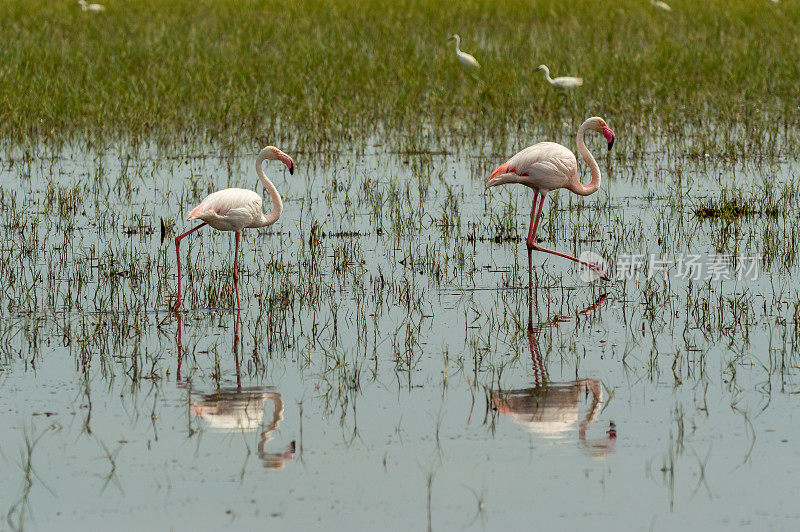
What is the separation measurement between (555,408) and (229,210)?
11.8ft

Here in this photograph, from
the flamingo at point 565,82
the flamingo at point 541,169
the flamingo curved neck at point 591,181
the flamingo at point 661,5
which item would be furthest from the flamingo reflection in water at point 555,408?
the flamingo at point 661,5

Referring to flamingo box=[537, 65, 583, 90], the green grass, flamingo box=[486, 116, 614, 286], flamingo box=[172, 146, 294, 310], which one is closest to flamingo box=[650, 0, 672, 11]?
the green grass

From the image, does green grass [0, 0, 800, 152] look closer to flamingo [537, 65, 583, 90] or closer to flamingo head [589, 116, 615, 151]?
flamingo [537, 65, 583, 90]

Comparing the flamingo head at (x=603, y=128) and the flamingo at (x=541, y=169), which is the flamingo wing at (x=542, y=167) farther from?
the flamingo head at (x=603, y=128)

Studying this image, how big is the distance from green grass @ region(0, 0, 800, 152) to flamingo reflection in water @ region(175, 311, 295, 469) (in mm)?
8540

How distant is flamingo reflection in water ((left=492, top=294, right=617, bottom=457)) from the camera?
5.97 metres

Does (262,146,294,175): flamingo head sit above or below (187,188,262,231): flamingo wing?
above

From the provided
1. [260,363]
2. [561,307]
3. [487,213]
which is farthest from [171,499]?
[487,213]

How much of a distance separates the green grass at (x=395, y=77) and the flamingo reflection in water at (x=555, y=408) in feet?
25.9

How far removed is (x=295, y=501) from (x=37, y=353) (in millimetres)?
2820

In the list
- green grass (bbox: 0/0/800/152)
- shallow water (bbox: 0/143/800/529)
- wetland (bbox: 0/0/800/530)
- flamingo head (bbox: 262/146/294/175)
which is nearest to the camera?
shallow water (bbox: 0/143/800/529)

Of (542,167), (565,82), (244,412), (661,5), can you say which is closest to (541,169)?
(542,167)

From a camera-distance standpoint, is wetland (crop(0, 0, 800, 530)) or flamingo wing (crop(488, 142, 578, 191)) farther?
flamingo wing (crop(488, 142, 578, 191))

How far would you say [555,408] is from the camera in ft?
20.9
